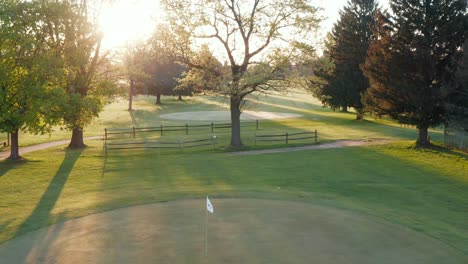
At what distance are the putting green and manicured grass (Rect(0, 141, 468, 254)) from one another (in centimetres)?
124

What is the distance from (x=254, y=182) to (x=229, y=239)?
34.2ft

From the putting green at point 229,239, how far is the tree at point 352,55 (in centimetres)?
4633

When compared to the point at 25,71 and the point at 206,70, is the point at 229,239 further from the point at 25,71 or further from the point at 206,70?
the point at 206,70

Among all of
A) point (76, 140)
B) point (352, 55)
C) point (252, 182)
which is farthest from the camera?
point (352, 55)

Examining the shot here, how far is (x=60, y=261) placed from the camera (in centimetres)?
1266

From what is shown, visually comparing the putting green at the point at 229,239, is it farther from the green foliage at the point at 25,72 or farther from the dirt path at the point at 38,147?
the dirt path at the point at 38,147

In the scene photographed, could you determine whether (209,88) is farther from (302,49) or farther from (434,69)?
(434,69)

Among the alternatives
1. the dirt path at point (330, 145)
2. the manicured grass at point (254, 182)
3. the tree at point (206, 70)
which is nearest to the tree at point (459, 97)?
the manicured grass at point (254, 182)

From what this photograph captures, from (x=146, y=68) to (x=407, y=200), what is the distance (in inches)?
3116

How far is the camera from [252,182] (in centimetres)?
2425

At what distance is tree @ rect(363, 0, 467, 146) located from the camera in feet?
116

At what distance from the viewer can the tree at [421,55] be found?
35.5 m

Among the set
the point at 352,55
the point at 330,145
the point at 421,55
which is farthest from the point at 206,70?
the point at 352,55

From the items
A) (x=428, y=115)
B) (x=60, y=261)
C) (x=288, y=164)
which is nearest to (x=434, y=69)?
(x=428, y=115)
